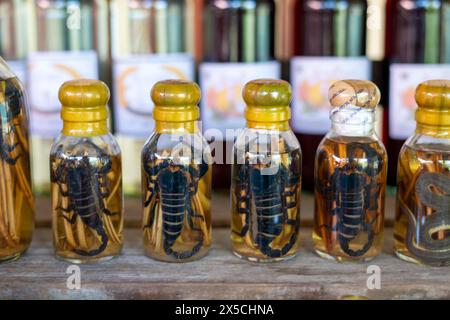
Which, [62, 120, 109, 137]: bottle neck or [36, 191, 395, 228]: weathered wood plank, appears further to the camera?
[36, 191, 395, 228]: weathered wood plank

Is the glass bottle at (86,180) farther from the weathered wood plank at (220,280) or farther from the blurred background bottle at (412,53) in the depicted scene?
the blurred background bottle at (412,53)

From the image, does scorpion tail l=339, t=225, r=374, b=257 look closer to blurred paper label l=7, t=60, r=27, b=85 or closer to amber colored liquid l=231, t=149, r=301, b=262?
amber colored liquid l=231, t=149, r=301, b=262

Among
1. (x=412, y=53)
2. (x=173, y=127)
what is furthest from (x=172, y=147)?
(x=412, y=53)

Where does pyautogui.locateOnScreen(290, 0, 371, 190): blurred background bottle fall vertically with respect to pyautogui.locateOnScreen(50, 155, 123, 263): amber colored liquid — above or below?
above

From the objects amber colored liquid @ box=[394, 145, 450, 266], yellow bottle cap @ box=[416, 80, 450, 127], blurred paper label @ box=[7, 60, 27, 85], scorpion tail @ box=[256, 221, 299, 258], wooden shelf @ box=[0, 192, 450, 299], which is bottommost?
wooden shelf @ box=[0, 192, 450, 299]

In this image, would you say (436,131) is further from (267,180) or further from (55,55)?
(55,55)

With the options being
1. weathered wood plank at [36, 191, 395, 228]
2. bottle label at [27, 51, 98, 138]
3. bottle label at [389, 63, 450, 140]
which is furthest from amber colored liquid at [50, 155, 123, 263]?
bottle label at [389, 63, 450, 140]

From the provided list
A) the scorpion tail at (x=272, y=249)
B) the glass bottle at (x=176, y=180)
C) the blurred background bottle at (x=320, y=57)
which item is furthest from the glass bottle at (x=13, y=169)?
the blurred background bottle at (x=320, y=57)
